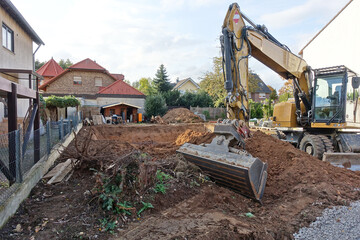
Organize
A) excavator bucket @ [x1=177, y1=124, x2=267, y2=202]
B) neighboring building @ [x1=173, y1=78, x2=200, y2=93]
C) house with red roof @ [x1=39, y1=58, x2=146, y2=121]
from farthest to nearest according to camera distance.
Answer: neighboring building @ [x1=173, y1=78, x2=200, y2=93], house with red roof @ [x1=39, y1=58, x2=146, y2=121], excavator bucket @ [x1=177, y1=124, x2=267, y2=202]

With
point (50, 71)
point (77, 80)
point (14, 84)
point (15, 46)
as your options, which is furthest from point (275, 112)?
point (50, 71)

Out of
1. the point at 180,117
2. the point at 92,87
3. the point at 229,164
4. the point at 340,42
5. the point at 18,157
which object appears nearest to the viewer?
the point at 18,157

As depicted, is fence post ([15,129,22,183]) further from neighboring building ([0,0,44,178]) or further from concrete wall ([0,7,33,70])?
concrete wall ([0,7,33,70])

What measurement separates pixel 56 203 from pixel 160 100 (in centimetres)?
2707

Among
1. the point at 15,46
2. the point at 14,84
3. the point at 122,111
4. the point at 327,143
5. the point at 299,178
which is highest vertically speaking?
the point at 15,46

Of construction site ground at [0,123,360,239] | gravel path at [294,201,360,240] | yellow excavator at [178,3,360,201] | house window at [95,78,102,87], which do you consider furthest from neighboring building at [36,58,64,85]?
gravel path at [294,201,360,240]

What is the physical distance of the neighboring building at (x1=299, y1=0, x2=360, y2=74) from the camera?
20.6 meters

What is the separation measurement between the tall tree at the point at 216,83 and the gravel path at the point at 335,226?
31615 mm

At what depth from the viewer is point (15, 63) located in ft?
40.8

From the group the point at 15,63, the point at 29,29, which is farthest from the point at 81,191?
the point at 29,29

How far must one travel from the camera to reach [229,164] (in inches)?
210

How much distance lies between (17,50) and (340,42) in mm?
24250

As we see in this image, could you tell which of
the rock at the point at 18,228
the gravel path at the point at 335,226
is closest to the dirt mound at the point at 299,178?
the gravel path at the point at 335,226

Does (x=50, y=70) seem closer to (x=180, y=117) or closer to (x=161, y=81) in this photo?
(x=161, y=81)
